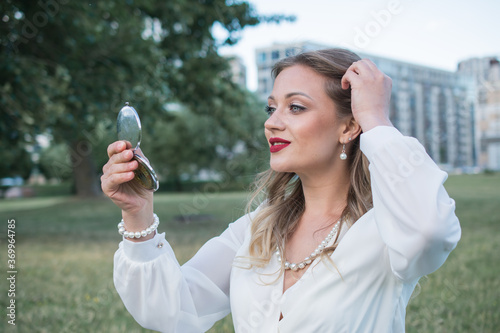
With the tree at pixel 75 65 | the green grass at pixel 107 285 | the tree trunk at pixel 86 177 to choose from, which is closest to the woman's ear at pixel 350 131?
the green grass at pixel 107 285

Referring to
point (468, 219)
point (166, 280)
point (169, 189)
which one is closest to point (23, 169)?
point (169, 189)

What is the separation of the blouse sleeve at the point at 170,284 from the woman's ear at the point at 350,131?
29.5 inches

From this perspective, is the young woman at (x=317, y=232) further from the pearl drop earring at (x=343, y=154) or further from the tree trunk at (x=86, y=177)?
the tree trunk at (x=86, y=177)

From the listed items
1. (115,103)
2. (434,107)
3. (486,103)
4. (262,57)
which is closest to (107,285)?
(115,103)

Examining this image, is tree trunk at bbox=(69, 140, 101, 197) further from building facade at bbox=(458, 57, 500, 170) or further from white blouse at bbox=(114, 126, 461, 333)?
white blouse at bbox=(114, 126, 461, 333)

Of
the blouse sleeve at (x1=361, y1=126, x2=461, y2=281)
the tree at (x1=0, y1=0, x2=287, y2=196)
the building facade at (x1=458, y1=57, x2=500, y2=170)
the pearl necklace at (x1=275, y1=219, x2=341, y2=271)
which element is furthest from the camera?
the building facade at (x1=458, y1=57, x2=500, y2=170)

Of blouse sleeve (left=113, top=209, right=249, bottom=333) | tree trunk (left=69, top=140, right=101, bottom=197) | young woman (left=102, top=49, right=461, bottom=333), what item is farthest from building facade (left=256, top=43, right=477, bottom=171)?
tree trunk (left=69, top=140, right=101, bottom=197)

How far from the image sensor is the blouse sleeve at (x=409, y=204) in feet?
4.35

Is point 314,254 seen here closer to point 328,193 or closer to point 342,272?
point 342,272

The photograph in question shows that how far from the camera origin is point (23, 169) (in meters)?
41.6

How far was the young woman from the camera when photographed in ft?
4.55

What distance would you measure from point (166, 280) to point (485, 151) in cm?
2814

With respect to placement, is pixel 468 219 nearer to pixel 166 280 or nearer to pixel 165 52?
pixel 165 52

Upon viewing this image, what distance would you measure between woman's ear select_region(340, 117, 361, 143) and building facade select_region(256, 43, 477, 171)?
10276mm
